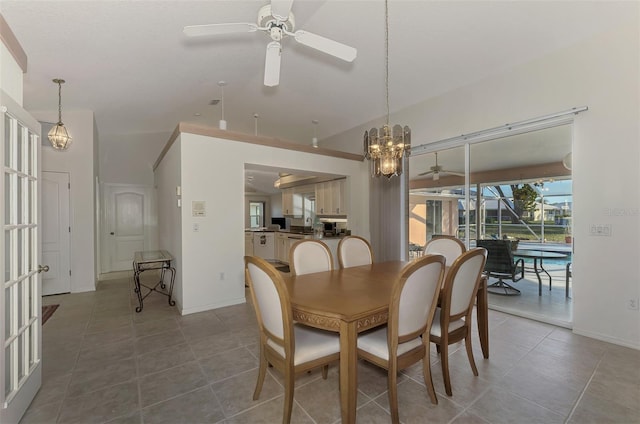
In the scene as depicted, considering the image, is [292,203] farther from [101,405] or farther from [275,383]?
[101,405]

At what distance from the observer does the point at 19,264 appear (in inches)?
71.4

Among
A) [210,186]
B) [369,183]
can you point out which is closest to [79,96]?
[210,186]

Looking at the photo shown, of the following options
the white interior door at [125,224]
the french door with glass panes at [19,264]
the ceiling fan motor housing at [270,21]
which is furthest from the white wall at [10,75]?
the white interior door at [125,224]

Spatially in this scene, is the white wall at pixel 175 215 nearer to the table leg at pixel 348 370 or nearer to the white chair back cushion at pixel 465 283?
the table leg at pixel 348 370

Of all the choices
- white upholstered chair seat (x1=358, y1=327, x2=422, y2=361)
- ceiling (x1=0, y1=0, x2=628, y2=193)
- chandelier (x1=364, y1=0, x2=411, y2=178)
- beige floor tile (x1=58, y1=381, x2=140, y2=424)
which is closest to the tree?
ceiling (x1=0, y1=0, x2=628, y2=193)

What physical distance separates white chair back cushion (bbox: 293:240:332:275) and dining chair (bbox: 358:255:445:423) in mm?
1042

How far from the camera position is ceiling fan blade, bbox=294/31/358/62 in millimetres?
2051

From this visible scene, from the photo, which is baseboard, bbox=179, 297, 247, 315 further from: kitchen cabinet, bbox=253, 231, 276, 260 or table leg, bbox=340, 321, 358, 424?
kitchen cabinet, bbox=253, 231, 276, 260

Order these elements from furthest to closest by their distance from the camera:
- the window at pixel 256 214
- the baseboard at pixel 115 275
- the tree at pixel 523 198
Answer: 1. the window at pixel 256 214
2. the baseboard at pixel 115 275
3. the tree at pixel 523 198

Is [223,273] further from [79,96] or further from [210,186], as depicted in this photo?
[79,96]

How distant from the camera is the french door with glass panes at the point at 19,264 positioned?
1610 millimetres

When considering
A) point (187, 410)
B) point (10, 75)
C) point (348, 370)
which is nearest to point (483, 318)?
point (348, 370)

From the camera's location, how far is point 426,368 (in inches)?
73.0

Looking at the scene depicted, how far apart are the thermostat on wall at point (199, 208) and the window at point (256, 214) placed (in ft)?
24.7
